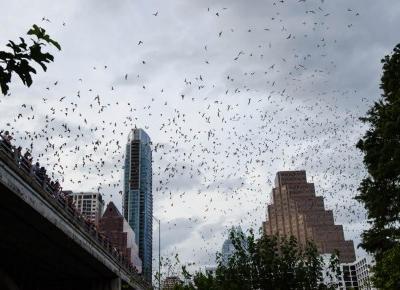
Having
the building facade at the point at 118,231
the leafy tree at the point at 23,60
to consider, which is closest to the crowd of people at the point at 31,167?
the leafy tree at the point at 23,60

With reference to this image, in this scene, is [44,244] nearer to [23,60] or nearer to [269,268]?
[269,268]

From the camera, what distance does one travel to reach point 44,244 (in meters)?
29.8

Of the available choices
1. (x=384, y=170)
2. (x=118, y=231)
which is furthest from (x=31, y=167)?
(x=118, y=231)

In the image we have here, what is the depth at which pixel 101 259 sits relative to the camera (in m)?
38.6

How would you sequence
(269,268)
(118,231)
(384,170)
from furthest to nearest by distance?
1. (118,231)
2. (384,170)
3. (269,268)

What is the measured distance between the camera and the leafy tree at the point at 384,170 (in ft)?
84.7

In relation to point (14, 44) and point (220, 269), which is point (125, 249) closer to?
point (220, 269)

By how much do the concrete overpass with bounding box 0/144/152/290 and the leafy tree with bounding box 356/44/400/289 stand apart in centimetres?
1707

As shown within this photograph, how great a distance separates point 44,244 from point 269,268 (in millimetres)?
14444

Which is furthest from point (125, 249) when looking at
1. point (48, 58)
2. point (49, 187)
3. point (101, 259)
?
point (48, 58)

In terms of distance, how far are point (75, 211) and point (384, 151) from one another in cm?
1866

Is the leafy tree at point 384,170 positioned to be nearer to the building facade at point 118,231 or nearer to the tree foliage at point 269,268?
the tree foliage at point 269,268

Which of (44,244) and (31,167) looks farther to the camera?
(44,244)

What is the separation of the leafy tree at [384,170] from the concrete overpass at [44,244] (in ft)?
56.0
